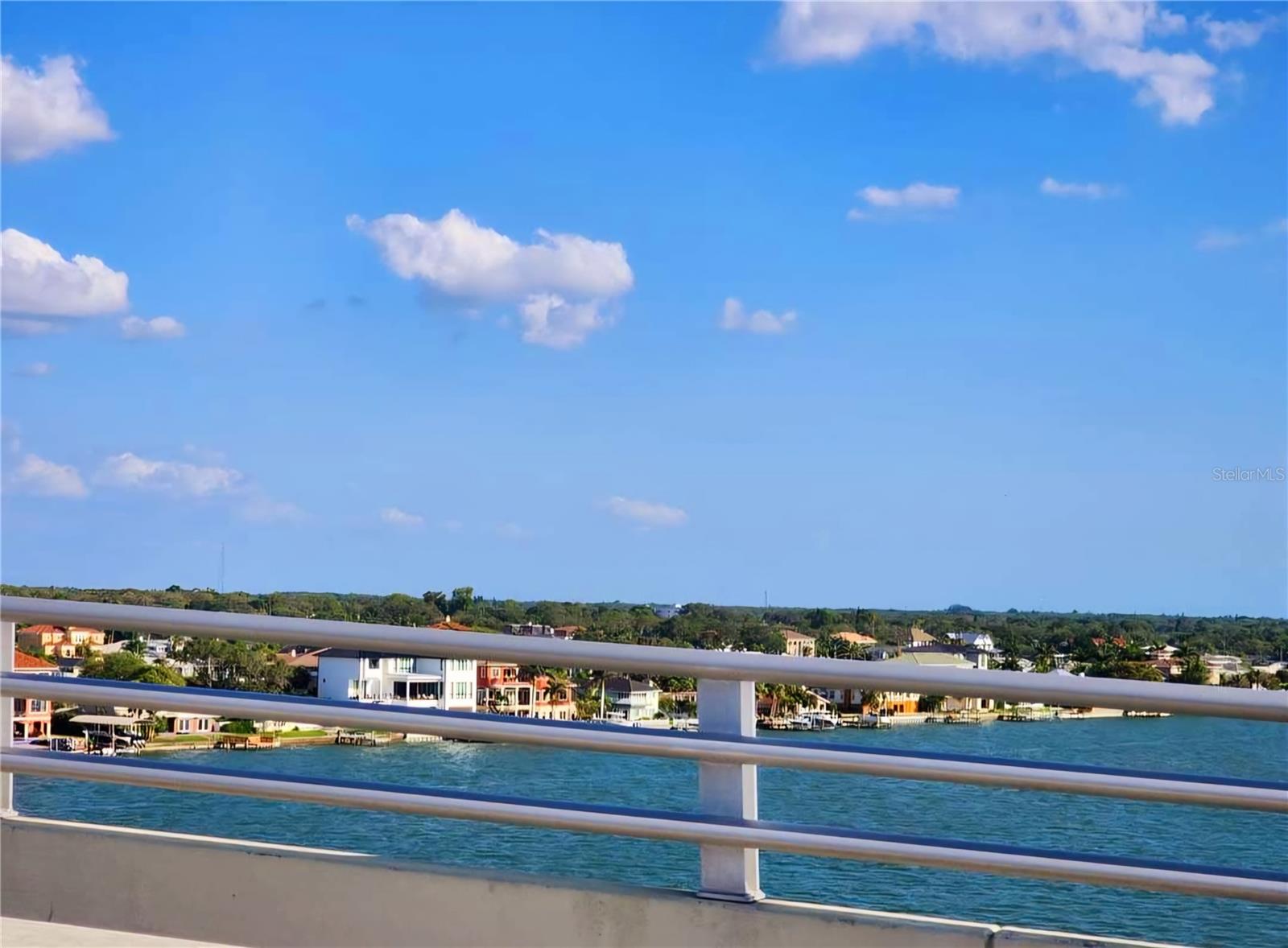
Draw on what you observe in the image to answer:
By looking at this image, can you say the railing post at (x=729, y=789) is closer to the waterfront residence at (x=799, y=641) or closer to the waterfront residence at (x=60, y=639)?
the waterfront residence at (x=60, y=639)

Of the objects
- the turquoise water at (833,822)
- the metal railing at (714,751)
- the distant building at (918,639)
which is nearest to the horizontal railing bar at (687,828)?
the metal railing at (714,751)

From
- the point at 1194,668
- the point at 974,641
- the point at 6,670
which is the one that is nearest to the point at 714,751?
the point at 6,670

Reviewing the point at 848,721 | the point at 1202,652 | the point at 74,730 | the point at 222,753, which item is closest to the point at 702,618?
the point at 1202,652

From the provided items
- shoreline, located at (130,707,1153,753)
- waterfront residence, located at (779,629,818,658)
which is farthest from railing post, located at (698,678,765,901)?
waterfront residence, located at (779,629,818,658)

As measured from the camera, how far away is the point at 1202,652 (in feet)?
41.8

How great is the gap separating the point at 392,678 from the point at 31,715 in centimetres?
128

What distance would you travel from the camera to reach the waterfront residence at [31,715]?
4.45 meters

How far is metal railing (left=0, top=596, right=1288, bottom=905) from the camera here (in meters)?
3.07

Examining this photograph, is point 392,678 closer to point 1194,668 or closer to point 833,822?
point 833,822

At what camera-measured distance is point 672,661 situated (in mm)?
3410

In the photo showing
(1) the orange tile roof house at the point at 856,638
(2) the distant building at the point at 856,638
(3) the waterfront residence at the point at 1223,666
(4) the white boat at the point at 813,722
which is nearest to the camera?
(4) the white boat at the point at 813,722

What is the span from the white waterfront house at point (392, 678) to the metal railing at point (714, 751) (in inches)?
8.5

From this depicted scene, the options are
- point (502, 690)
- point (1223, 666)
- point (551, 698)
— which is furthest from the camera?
point (1223, 666)

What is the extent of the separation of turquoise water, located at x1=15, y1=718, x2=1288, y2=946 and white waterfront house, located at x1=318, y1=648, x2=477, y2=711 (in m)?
0.27
